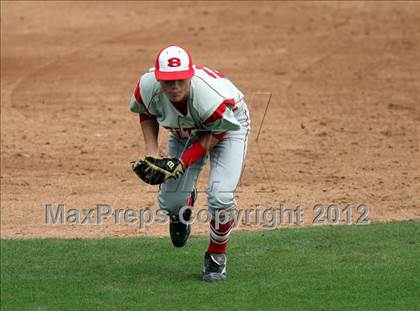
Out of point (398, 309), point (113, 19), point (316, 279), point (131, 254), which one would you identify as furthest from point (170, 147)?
point (113, 19)

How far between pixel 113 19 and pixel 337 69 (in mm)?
5022

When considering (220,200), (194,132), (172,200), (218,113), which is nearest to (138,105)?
(194,132)

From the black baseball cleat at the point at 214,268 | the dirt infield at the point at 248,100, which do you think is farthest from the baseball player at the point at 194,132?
the dirt infield at the point at 248,100

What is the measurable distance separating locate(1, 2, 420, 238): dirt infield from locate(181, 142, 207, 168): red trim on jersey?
243 centimetres

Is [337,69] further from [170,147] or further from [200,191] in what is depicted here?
[170,147]

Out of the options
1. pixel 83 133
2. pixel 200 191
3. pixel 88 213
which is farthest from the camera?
pixel 83 133

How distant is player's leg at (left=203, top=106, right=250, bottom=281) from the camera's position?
7.98 metres

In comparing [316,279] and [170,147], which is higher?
[170,147]

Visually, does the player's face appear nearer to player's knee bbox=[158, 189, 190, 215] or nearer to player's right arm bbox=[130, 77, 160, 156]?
player's right arm bbox=[130, 77, 160, 156]

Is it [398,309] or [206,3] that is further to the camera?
[206,3]

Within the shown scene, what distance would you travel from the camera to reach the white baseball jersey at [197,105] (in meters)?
7.84

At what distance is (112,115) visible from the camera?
595 inches

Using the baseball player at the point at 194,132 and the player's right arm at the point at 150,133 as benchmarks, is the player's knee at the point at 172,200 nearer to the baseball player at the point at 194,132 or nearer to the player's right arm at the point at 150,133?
the baseball player at the point at 194,132

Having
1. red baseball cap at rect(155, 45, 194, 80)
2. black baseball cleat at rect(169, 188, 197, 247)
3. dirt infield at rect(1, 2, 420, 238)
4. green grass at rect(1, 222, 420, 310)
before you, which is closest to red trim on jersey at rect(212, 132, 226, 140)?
red baseball cap at rect(155, 45, 194, 80)
